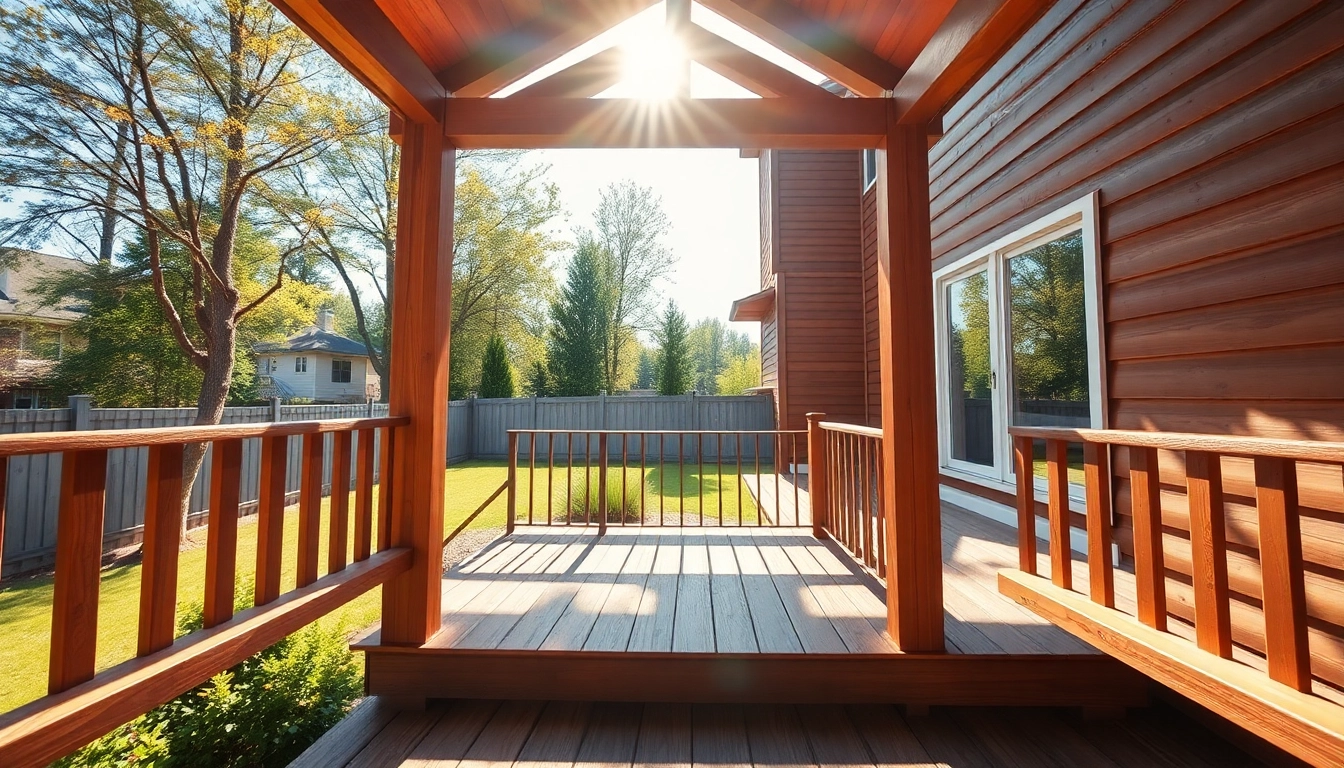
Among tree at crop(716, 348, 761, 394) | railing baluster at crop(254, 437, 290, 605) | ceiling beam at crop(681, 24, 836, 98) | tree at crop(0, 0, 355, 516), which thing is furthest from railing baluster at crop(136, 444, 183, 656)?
tree at crop(716, 348, 761, 394)

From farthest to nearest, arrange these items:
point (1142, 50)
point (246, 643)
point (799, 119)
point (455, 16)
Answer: point (1142, 50)
point (799, 119)
point (455, 16)
point (246, 643)

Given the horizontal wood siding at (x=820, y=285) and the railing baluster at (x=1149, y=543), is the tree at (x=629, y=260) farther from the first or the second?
the railing baluster at (x=1149, y=543)

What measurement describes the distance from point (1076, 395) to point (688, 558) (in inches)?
94.9

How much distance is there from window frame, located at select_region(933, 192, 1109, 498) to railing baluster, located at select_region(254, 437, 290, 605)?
3.51m

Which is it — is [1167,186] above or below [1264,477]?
above

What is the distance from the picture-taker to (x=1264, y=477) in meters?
1.19

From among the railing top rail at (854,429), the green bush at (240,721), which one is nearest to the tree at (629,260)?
the railing top rail at (854,429)

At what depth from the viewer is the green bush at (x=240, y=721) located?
1.97 metres

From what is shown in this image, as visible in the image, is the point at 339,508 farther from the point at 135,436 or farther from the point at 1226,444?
the point at 1226,444

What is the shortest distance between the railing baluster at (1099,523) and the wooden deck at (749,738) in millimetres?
594

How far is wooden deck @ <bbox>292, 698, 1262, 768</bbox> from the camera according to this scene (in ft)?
5.61

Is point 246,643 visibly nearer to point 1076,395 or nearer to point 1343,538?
point 1343,538

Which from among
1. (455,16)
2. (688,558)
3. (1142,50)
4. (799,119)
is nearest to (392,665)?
(688,558)

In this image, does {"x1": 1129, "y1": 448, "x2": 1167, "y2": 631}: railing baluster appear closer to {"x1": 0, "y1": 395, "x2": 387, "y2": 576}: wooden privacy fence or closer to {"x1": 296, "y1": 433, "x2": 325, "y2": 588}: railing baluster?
{"x1": 296, "y1": 433, "x2": 325, "y2": 588}: railing baluster
